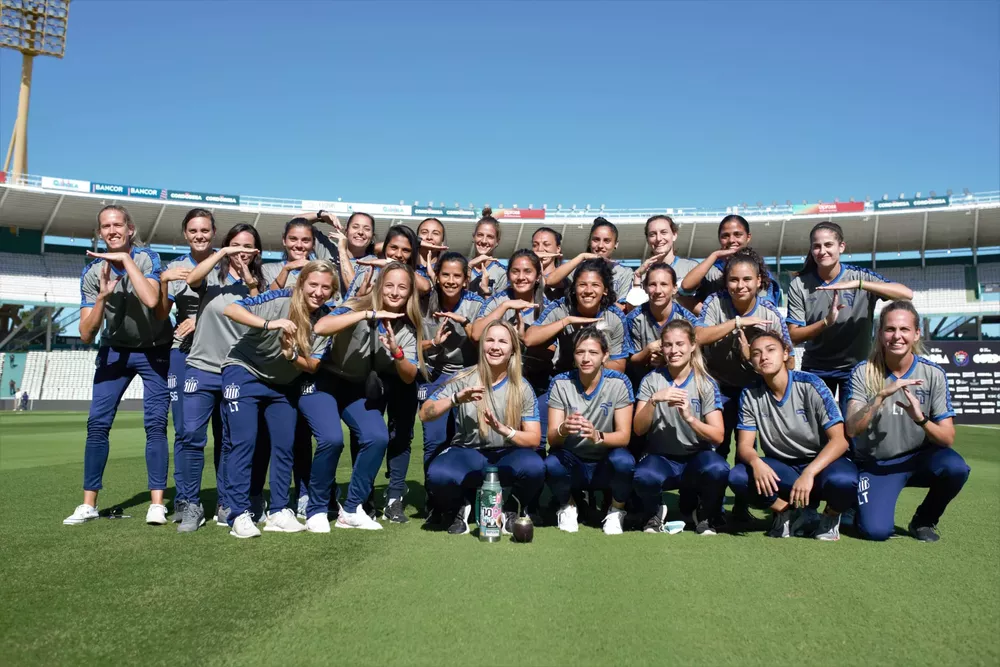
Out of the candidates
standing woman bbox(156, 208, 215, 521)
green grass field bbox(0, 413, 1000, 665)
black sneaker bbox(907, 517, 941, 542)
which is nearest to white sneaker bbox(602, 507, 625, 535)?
green grass field bbox(0, 413, 1000, 665)

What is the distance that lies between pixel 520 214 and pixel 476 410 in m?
32.7

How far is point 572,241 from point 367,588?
115 ft

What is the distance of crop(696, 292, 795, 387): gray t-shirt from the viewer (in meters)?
4.77

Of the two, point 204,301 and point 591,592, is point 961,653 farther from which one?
point 204,301

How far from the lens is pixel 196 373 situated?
445 cm

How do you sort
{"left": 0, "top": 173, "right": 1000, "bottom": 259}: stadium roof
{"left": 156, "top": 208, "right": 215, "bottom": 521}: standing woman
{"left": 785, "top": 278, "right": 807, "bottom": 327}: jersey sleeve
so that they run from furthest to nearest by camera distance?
{"left": 0, "top": 173, "right": 1000, "bottom": 259}: stadium roof < {"left": 785, "top": 278, "right": 807, "bottom": 327}: jersey sleeve < {"left": 156, "top": 208, "right": 215, "bottom": 521}: standing woman

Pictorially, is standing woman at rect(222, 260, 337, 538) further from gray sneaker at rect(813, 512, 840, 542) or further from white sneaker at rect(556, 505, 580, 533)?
gray sneaker at rect(813, 512, 840, 542)

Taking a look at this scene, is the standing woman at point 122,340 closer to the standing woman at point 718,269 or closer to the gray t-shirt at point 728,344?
the gray t-shirt at point 728,344

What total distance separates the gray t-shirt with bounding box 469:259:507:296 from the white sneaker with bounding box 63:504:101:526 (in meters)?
3.31

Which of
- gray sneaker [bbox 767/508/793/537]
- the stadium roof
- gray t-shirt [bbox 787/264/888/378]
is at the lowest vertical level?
gray sneaker [bbox 767/508/793/537]

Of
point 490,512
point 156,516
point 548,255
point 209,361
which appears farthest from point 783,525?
point 156,516

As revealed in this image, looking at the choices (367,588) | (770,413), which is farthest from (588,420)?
(367,588)

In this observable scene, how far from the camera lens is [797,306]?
5.07m

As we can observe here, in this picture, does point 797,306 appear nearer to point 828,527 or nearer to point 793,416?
point 793,416
